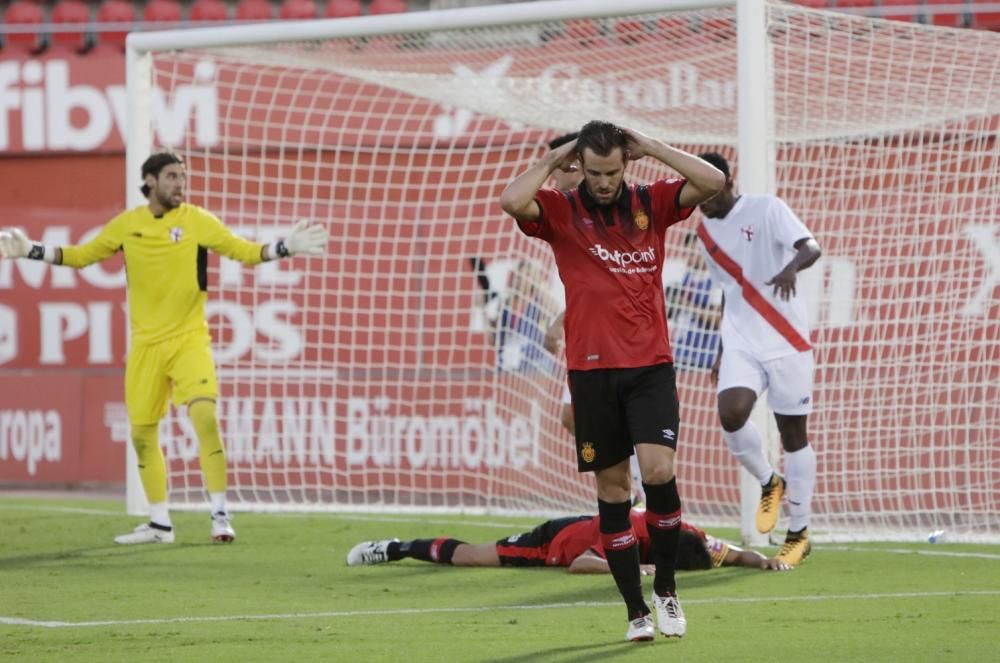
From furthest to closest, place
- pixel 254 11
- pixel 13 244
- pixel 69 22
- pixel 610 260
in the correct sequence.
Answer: pixel 69 22
pixel 254 11
pixel 13 244
pixel 610 260

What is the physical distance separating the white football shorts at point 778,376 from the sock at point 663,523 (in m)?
2.63

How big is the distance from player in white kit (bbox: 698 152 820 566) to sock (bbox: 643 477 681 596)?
8.22 ft

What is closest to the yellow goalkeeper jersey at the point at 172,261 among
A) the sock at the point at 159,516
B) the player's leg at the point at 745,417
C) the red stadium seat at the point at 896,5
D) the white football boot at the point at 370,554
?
the sock at the point at 159,516

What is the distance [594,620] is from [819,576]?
198 centimetres

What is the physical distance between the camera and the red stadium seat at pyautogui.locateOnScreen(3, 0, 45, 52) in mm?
18111

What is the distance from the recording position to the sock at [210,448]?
10.5m

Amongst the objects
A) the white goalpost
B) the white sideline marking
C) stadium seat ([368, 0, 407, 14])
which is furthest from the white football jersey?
stadium seat ([368, 0, 407, 14])

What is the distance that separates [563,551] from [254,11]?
437 inches

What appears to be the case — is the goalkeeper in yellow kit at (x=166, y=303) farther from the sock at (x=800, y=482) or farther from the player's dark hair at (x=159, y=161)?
the sock at (x=800, y=482)

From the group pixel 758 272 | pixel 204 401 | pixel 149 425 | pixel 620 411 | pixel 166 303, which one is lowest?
pixel 149 425

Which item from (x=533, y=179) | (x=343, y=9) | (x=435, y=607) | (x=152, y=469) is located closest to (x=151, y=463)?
(x=152, y=469)

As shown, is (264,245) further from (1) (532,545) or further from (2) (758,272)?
(2) (758,272)

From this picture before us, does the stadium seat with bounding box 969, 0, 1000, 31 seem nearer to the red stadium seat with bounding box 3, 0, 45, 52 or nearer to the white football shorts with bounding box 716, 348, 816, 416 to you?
the white football shorts with bounding box 716, 348, 816, 416

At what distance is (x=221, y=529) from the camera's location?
10656 mm
